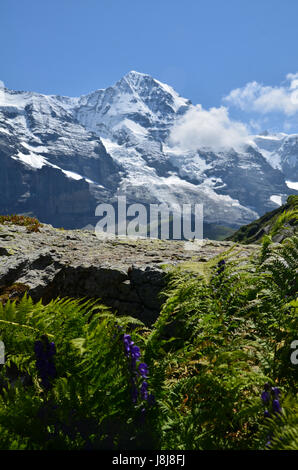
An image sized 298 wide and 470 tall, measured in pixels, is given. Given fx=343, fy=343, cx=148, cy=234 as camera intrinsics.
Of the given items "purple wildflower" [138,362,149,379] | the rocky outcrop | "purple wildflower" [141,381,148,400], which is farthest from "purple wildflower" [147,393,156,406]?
the rocky outcrop

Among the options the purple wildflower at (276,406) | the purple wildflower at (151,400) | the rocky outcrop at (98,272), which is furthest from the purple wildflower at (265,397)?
the rocky outcrop at (98,272)

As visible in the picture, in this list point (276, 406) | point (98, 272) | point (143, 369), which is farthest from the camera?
point (98, 272)

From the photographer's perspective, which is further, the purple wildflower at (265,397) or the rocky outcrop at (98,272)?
the rocky outcrop at (98,272)

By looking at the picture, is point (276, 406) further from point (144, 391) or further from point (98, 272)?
point (98, 272)

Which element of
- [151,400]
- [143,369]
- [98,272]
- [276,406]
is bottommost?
[151,400]

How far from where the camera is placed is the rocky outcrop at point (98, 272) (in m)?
7.28

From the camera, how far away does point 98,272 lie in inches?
320

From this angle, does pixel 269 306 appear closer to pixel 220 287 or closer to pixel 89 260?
pixel 220 287

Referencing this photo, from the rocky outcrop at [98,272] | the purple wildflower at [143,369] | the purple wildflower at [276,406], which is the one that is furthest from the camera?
Answer: the rocky outcrop at [98,272]

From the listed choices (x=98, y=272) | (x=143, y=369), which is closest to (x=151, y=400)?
(x=143, y=369)

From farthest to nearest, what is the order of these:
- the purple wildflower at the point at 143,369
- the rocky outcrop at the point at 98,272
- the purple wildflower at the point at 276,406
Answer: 1. the rocky outcrop at the point at 98,272
2. the purple wildflower at the point at 143,369
3. the purple wildflower at the point at 276,406

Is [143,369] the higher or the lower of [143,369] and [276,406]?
the higher

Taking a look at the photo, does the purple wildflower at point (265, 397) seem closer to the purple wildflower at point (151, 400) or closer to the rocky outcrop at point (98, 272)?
the purple wildflower at point (151, 400)

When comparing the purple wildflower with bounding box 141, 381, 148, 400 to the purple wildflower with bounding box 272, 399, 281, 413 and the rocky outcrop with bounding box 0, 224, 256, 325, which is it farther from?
the rocky outcrop with bounding box 0, 224, 256, 325
